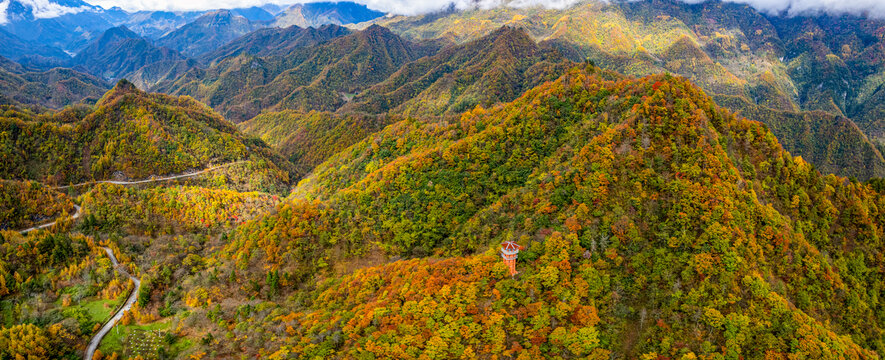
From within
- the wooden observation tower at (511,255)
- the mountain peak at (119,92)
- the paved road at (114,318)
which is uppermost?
the mountain peak at (119,92)

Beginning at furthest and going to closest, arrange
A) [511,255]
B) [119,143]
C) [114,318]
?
[119,143], [114,318], [511,255]

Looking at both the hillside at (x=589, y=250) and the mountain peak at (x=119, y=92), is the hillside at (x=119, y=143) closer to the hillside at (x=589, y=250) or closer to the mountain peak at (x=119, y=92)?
the mountain peak at (x=119, y=92)

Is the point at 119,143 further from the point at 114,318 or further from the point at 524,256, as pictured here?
the point at 524,256

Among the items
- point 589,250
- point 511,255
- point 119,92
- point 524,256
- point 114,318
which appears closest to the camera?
point 511,255

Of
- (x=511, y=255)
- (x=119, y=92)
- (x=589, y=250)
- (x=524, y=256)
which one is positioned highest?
(x=119, y=92)

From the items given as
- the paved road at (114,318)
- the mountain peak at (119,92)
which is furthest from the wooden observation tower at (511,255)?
the mountain peak at (119,92)

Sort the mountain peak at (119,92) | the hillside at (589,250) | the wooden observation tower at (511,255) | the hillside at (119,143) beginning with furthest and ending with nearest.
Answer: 1. the mountain peak at (119,92)
2. the hillside at (119,143)
3. the wooden observation tower at (511,255)
4. the hillside at (589,250)

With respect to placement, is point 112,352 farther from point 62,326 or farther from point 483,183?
point 483,183

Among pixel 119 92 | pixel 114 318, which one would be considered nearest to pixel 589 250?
pixel 114 318

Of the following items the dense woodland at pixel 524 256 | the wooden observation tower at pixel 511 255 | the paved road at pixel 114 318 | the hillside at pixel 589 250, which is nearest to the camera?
the hillside at pixel 589 250
